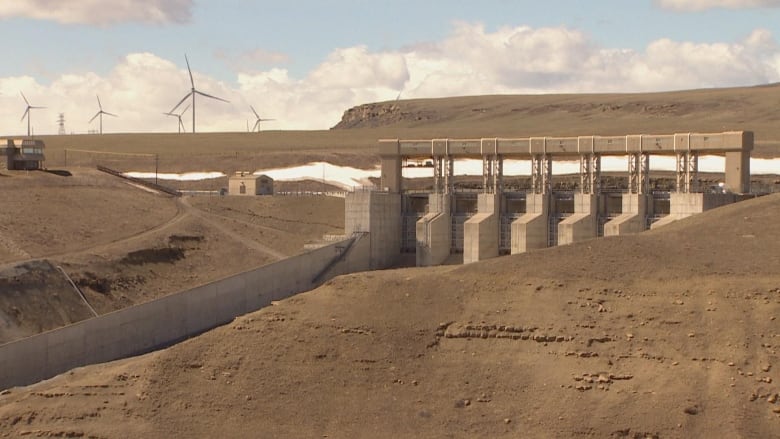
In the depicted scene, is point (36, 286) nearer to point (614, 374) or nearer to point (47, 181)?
point (47, 181)

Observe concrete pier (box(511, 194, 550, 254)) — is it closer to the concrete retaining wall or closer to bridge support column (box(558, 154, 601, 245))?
bridge support column (box(558, 154, 601, 245))

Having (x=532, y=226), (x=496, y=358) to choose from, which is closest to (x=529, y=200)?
(x=532, y=226)

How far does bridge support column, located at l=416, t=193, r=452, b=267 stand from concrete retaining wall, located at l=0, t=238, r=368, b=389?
4780mm

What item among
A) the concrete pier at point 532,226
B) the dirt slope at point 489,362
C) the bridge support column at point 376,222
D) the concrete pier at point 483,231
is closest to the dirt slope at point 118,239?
the bridge support column at point 376,222

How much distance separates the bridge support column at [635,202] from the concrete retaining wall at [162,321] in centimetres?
1919

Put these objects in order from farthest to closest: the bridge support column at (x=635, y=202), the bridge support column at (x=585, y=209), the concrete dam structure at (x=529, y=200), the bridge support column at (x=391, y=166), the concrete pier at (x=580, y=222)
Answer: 1. the bridge support column at (x=391, y=166)
2. the bridge support column at (x=585, y=209)
3. the concrete pier at (x=580, y=222)
4. the concrete dam structure at (x=529, y=200)
5. the bridge support column at (x=635, y=202)

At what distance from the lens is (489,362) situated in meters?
59.3

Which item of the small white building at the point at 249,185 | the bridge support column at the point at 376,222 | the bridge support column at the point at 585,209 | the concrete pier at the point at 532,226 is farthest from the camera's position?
the small white building at the point at 249,185

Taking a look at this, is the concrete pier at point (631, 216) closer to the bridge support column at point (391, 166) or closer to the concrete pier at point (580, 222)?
the concrete pier at point (580, 222)

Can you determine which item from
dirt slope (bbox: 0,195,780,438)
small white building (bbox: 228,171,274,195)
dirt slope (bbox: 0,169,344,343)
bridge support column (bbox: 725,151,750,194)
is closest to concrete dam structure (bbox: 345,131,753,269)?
bridge support column (bbox: 725,151,750,194)

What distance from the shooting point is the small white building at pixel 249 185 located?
373ft

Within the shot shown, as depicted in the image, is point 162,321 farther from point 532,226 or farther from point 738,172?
point 738,172

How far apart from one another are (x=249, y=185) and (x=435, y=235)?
27291 millimetres

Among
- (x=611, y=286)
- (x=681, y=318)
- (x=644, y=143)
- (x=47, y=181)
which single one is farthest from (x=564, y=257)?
(x=47, y=181)
